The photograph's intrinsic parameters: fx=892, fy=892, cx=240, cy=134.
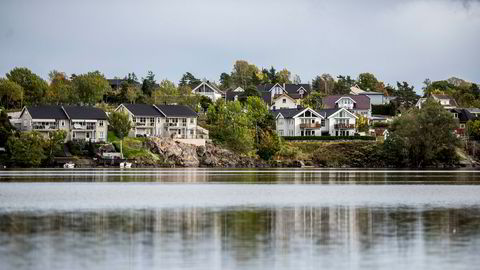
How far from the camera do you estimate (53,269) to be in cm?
2673

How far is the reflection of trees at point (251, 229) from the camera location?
3209 centimetres

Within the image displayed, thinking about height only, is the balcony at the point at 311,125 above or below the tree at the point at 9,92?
below

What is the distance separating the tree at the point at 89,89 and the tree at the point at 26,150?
40817mm

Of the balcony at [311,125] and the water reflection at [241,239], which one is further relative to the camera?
the balcony at [311,125]

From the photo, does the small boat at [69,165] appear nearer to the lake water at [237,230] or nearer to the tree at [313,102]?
the lake water at [237,230]

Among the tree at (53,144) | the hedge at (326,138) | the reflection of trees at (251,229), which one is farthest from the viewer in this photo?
the hedge at (326,138)

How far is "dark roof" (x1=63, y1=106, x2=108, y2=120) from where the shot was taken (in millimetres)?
131000

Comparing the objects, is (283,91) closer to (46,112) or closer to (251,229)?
(46,112)

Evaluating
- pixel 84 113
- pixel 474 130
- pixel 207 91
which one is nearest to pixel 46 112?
pixel 84 113

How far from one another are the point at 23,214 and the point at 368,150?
3987 inches

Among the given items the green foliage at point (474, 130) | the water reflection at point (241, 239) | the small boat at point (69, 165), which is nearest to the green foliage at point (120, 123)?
the small boat at point (69, 165)

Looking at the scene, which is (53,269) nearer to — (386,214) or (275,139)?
(386,214)

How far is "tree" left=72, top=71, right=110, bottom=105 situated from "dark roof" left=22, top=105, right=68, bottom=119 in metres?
25.7

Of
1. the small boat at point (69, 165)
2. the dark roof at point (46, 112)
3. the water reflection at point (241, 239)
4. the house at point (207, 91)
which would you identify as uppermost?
the house at point (207, 91)
